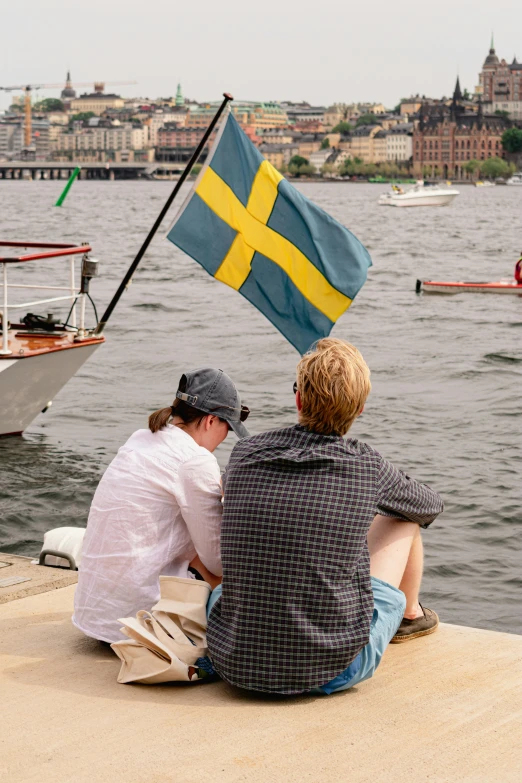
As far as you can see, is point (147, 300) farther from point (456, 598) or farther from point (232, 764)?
point (232, 764)

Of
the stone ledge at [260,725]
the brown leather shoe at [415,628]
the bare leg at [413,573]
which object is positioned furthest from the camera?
the brown leather shoe at [415,628]

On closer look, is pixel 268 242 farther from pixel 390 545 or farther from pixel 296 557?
pixel 296 557

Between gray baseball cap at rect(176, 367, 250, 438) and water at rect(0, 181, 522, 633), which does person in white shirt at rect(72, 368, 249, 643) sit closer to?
gray baseball cap at rect(176, 367, 250, 438)

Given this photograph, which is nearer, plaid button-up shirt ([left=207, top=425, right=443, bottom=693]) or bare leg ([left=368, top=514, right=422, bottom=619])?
plaid button-up shirt ([left=207, top=425, right=443, bottom=693])

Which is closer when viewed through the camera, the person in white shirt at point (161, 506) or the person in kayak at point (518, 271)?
the person in white shirt at point (161, 506)

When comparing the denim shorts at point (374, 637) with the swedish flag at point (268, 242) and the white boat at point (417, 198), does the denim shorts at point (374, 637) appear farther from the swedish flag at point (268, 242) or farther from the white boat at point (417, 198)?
the white boat at point (417, 198)

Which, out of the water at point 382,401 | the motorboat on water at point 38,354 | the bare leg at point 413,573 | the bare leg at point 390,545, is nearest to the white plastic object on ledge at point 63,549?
the bare leg at point 413,573

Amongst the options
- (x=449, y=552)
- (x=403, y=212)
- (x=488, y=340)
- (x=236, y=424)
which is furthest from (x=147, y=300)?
(x=403, y=212)

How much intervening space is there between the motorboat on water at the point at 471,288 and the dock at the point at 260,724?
2759 centimetres

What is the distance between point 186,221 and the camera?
7.79 metres

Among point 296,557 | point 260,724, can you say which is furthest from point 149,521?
point 260,724

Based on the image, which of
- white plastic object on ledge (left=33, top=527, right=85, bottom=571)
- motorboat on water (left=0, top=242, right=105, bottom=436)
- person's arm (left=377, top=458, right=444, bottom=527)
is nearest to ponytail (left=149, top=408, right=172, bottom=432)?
person's arm (left=377, top=458, right=444, bottom=527)

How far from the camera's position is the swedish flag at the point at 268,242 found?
745 cm

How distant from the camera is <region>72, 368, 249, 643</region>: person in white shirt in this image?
411 cm
